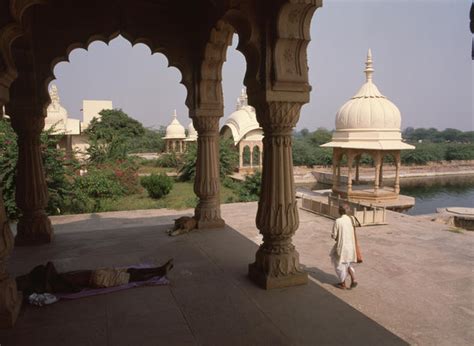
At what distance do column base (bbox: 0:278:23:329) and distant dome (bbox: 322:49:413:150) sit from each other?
14401 millimetres

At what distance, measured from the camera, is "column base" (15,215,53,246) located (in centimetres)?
573

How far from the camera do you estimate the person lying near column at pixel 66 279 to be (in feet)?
12.1

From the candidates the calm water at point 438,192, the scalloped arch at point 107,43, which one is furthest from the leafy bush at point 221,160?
the scalloped arch at point 107,43

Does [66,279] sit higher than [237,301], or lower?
higher

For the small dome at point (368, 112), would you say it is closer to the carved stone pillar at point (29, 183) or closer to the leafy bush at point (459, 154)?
the carved stone pillar at point (29, 183)

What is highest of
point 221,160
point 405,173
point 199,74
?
point 199,74

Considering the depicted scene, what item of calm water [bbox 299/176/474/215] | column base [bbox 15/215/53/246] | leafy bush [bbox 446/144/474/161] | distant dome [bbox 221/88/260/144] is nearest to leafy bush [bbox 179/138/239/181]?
distant dome [bbox 221/88/260/144]

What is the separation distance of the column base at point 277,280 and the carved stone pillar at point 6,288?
7.60ft

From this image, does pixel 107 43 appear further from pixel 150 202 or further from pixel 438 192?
pixel 438 192

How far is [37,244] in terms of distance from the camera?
19.1 ft

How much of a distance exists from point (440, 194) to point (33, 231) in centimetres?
2849

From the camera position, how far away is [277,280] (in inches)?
155

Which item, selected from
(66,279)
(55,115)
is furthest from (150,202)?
(66,279)

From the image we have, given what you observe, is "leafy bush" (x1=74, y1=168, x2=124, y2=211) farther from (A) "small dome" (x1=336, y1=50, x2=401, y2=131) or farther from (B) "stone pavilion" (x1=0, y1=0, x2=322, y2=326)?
(A) "small dome" (x1=336, y1=50, x2=401, y2=131)
